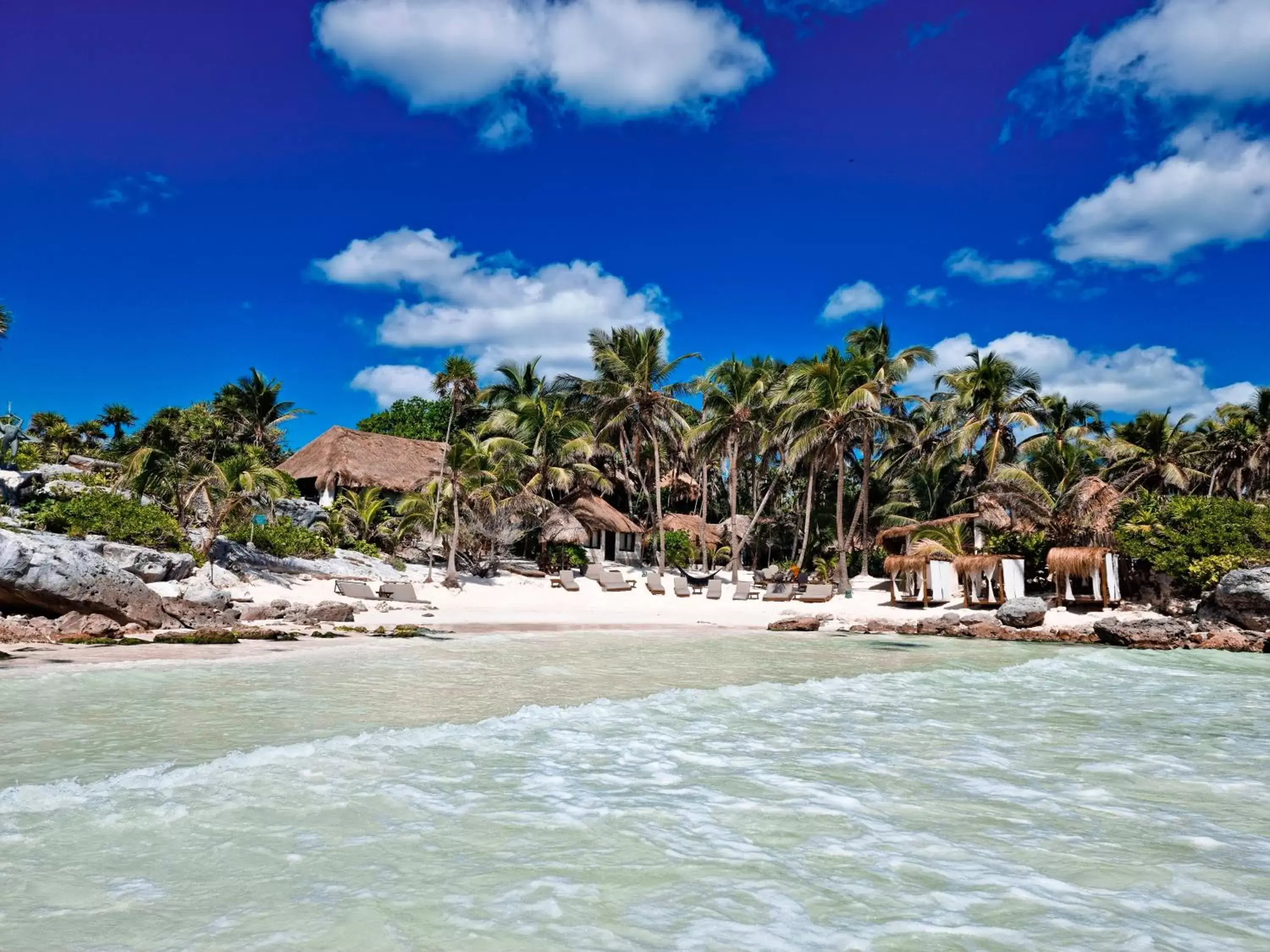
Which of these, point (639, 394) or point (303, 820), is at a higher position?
point (639, 394)

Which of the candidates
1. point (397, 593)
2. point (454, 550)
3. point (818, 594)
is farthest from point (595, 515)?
point (397, 593)

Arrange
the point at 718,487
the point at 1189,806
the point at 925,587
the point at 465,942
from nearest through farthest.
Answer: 1. the point at 465,942
2. the point at 1189,806
3. the point at 925,587
4. the point at 718,487

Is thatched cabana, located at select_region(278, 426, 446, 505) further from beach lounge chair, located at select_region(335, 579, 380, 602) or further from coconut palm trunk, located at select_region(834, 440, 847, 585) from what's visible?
coconut palm trunk, located at select_region(834, 440, 847, 585)

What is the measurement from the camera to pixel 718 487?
1809 inches

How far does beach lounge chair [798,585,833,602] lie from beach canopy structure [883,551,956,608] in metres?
1.83

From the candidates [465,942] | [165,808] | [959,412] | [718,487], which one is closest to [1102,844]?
[465,942]

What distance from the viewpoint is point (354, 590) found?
63.5ft

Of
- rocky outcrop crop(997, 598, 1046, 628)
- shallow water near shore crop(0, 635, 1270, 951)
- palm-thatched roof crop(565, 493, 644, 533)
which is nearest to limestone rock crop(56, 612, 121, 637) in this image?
shallow water near shore crop(0, 635, 1270, 951)

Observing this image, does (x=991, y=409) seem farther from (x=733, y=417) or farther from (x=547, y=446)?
(x=547, y=446)

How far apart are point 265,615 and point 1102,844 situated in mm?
14807

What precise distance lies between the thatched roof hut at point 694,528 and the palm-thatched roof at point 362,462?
34.4ft

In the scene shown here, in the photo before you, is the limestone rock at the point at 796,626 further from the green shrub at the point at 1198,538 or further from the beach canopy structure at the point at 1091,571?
the green shrub at the point at 1198,538

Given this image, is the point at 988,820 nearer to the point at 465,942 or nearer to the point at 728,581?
the point at 465,942

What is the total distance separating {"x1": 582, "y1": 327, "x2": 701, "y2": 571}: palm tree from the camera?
31.1 metres
